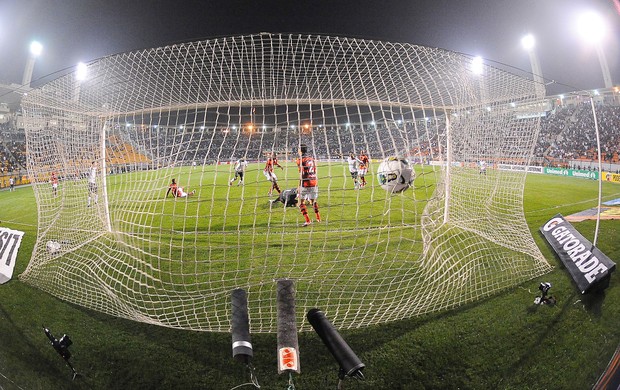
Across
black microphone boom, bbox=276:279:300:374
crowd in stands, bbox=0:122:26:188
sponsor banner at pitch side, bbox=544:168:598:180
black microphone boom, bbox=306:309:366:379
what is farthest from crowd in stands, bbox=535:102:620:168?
crowd in stands, bbox=0:122:26:188

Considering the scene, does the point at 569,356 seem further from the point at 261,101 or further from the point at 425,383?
the point at 261,101

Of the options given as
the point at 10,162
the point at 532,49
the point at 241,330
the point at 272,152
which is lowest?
the point at 241,330

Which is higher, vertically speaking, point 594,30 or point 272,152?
point 594,30

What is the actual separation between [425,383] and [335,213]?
18.0ft

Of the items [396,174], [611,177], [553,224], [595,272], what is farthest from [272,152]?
[611,177]

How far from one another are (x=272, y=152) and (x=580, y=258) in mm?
3864

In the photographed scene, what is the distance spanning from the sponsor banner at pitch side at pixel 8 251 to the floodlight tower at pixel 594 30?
8791 mm

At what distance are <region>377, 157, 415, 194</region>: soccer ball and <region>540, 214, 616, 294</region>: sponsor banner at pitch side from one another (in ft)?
6.84

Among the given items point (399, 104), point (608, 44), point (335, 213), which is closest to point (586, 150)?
point (608, 44)

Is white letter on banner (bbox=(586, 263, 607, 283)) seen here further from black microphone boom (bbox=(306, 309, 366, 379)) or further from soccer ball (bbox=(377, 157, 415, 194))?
black microphone boom (bbox=(306, 309, 366, 379))

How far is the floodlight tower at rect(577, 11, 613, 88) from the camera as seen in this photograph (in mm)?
5160

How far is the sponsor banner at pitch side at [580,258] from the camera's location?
3.66 meters

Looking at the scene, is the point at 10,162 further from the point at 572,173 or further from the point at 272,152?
the point at 572,173

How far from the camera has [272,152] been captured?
4.08 meters
